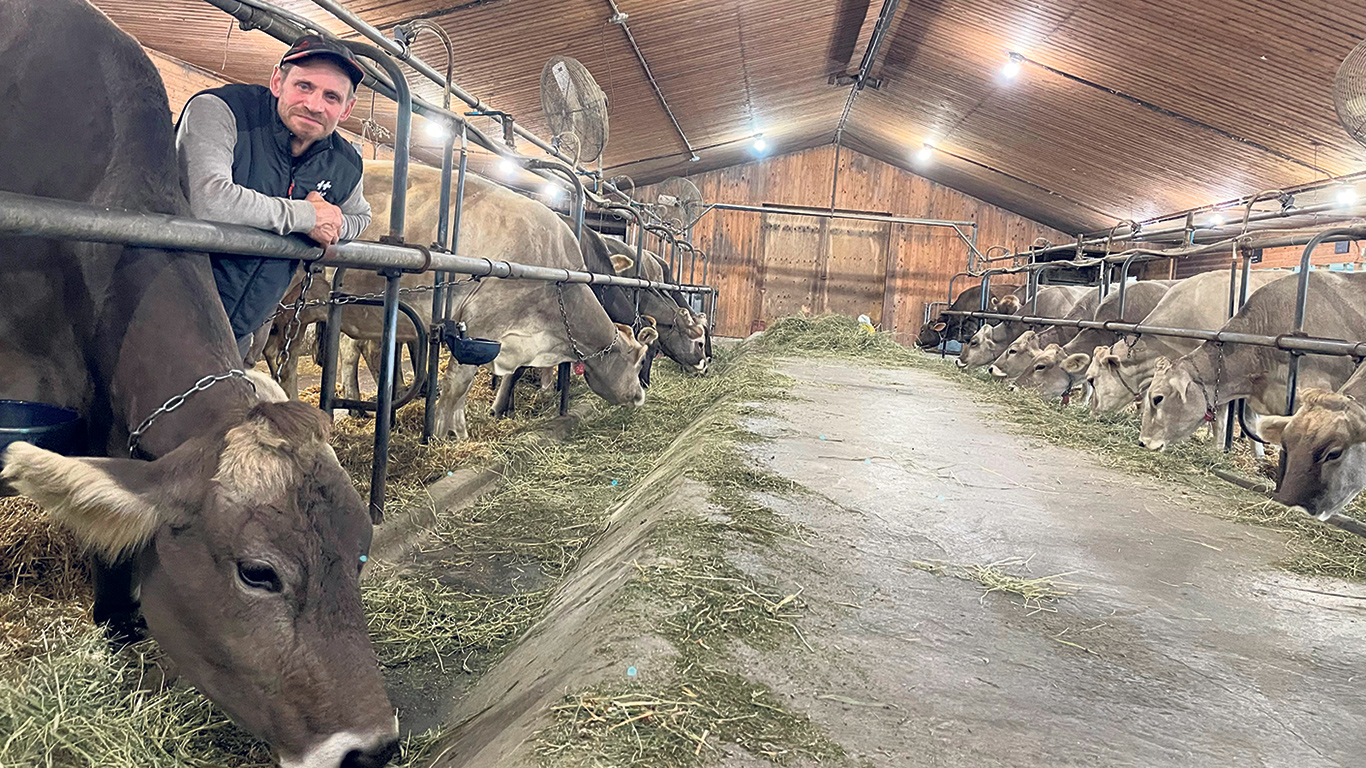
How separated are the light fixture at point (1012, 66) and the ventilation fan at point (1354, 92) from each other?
6894 mm

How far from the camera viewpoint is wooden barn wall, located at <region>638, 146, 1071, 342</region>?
22516 millimetres

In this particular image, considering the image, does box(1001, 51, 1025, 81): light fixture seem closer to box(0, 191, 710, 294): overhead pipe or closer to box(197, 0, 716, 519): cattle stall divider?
box(197, 0, 716, 519): cattle stall divider

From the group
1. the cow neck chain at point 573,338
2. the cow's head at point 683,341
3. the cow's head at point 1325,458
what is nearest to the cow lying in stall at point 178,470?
the cow neck chain at point 573,338

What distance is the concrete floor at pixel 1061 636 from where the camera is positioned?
5.35 ft

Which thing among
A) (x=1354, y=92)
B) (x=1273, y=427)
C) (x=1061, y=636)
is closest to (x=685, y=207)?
(x=1354, y=92)

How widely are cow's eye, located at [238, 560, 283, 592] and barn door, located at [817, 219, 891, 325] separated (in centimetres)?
2156

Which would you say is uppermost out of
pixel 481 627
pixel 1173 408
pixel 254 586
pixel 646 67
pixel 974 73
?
pixel 974 73

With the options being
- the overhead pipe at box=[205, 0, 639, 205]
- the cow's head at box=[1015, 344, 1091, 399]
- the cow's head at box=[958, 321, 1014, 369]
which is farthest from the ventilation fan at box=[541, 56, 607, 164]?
the cow's head at box=[958, 321, 1014, 369]

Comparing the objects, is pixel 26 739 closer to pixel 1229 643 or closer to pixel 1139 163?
pixel 1229 643

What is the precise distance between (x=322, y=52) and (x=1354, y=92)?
7.21m

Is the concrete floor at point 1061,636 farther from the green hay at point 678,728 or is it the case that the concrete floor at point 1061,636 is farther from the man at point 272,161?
the man at point 272,161

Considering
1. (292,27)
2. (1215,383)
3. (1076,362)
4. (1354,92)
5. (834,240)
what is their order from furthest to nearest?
(834,240), (1076,362), (1215,383), (1354,92), (292,27)

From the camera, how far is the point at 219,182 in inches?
91.0

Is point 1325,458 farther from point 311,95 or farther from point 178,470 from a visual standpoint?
→ point 178,470
